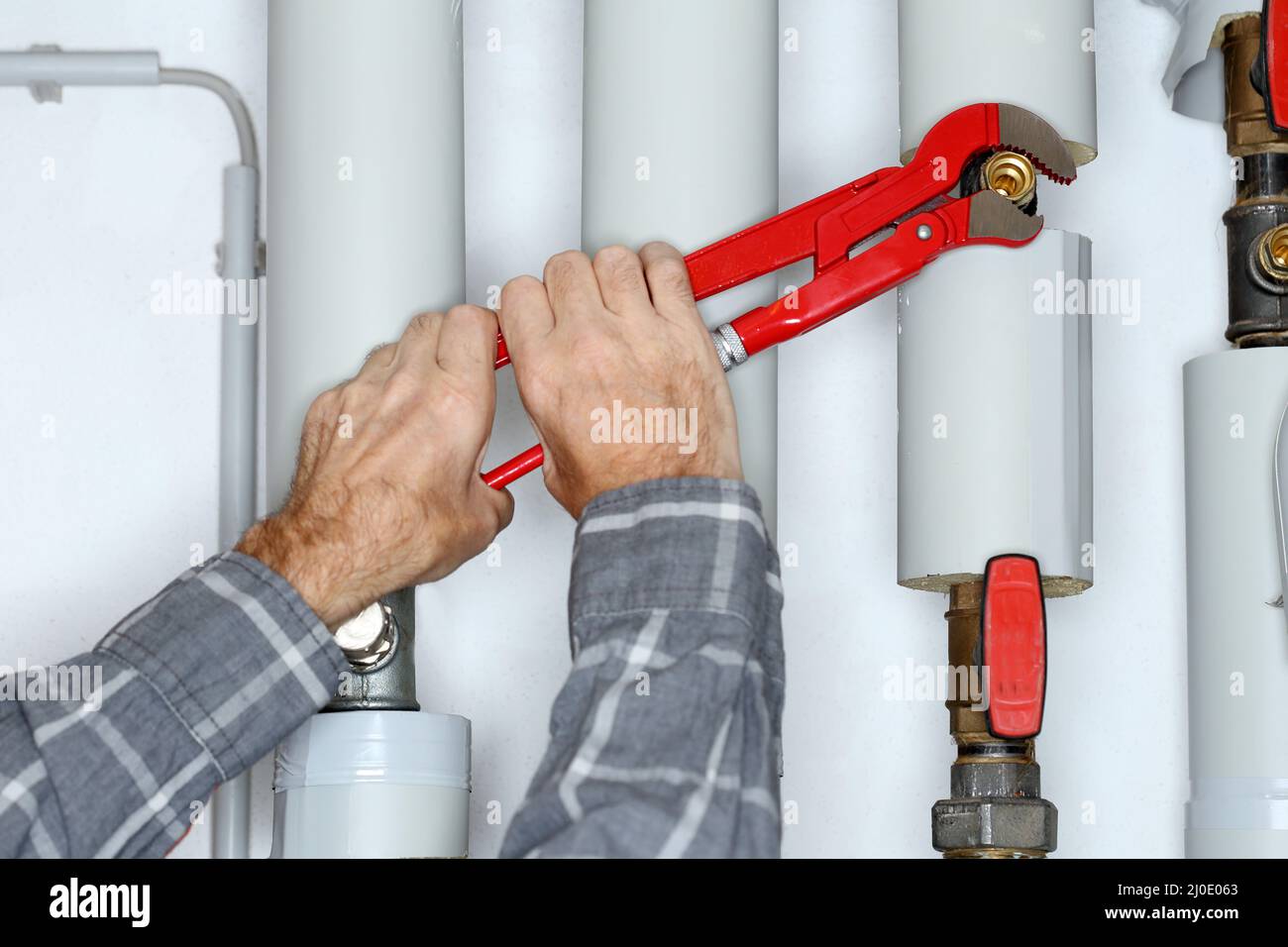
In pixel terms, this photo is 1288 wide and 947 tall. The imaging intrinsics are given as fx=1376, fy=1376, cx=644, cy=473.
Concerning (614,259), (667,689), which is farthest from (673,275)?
(667,689)

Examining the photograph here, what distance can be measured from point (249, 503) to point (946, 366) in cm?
43

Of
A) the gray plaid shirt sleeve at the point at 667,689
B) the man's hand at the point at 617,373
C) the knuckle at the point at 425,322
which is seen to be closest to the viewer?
the gray plaid shirt sleeve at the point at 667,689

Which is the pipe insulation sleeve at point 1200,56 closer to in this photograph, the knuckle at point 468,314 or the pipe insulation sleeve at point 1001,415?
the pipe insulation sleeve at point 1001,415

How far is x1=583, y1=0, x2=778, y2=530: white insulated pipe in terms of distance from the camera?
76 cm

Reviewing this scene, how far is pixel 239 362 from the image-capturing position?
0.86 m

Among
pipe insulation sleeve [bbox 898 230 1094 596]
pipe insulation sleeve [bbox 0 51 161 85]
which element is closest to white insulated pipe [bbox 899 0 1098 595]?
pipe insulation sleeve [bbox 898 230 1094 596]

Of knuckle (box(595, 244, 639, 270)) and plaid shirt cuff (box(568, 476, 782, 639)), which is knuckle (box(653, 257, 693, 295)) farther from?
plaid shirt cuff (box(568, 476, 782, 639))

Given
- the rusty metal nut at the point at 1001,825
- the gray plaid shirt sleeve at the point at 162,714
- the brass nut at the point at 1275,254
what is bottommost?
the rusty metal nut at the point at 1001,825

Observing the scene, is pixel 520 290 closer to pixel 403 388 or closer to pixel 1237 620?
pixel 403 388

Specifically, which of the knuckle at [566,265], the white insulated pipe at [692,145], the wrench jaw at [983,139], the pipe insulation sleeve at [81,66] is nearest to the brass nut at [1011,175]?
the wrench jaw at [983,139]

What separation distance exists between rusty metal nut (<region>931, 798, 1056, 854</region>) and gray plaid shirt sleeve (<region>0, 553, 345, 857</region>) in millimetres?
348

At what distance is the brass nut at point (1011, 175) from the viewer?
754 mm

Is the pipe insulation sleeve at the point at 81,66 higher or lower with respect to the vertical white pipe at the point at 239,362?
higher

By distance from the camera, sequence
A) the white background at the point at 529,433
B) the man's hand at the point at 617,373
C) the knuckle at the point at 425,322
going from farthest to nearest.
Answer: the white background at the point at 529,433 < the knuckle at the point at 425,322 < the man's hand at the point at 617,373
